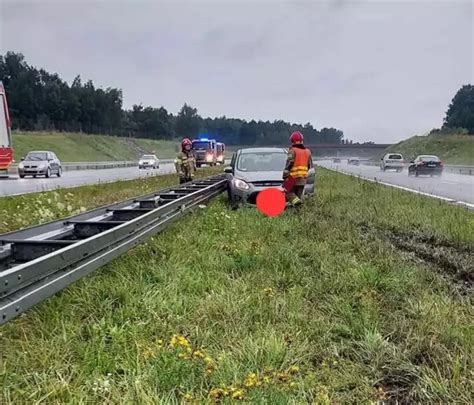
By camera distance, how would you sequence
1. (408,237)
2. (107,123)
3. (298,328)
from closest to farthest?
(298,328), (408,237), (107,123)

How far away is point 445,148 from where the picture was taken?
81.2 metres

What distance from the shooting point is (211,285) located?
4.71 m

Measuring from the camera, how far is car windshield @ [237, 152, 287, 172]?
1235 cm

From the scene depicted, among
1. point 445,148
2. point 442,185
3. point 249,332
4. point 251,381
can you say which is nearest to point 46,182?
point 442,185

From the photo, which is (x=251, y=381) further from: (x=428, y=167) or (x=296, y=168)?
(x=428, y=167)

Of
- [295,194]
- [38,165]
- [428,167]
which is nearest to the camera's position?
[295,194]

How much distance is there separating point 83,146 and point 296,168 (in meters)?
76.0

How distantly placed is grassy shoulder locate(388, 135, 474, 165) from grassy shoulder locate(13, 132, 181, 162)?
50.6m

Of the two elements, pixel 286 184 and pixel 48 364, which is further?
pixel 286 184

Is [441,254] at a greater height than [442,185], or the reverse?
[441,254]

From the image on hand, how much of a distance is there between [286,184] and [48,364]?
764 cm

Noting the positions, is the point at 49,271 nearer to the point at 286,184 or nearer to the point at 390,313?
the point at 390,313

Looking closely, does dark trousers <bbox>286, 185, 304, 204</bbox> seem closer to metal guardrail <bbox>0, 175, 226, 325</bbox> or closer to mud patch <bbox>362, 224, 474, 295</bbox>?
mud patch <bbox>362, 224, 474, 295</bbox>

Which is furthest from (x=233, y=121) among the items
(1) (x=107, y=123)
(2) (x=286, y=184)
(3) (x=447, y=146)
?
(2) (x=286, y=184)
